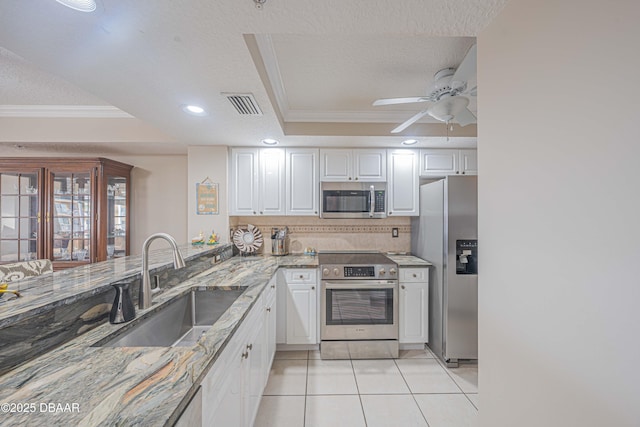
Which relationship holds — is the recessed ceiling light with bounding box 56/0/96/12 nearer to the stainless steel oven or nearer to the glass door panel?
the stainless steel oven

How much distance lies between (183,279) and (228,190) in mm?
1372

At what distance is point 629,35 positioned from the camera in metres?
0.60

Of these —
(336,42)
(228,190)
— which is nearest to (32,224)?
(228,190)

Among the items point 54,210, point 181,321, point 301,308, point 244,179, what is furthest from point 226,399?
point 54,210

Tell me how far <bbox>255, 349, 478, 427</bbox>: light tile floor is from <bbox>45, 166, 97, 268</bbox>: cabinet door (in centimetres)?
275

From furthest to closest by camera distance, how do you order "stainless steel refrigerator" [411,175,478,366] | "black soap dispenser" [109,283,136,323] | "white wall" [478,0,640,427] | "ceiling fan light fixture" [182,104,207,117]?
"stainless steel refrigerator" [411,175,478,366], "ceiling fan light fixture" [182,104,207,117], "black soap dispenser" [109,283,136,323], "white wall" [478,0,640,427]

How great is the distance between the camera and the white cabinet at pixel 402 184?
10.4ft

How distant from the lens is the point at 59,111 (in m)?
2.83

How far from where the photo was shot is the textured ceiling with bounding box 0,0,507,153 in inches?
42.2

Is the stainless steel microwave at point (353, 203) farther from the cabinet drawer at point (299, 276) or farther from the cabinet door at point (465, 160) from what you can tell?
the cabinet door at point (465, 160)

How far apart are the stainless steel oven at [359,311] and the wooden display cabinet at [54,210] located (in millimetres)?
2868

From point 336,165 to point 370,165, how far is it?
42 cm

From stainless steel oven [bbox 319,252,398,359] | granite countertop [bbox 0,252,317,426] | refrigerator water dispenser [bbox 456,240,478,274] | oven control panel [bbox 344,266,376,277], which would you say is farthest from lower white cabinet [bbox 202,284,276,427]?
refrigerator water dispenser [bbox 456,240,478,274]

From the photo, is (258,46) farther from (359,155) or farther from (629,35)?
(359,155)
